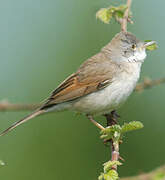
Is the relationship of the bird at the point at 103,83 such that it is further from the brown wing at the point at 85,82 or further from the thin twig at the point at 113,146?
the thin twig at the point at 113,146

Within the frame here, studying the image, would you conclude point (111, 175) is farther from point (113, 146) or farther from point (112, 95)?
point (112, 95)

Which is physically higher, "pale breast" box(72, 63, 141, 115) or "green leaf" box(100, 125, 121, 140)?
"pale breast" box(72, 63, 141, 115)

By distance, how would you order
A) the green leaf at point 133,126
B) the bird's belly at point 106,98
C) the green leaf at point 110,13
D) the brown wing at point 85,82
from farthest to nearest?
1. the brown wing at point 85,82
2. the bird's belly at point 106,98
3. the green leaf at point 110,13
4. the green leaf at point 133,126

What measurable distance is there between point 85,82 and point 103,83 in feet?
0.84

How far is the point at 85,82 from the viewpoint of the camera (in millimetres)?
5344

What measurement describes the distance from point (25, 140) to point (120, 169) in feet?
5.02

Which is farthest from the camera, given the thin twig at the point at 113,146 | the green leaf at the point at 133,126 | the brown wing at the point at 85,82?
the brown wing at the point at 85,82

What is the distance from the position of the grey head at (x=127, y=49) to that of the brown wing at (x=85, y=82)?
0.62 ft

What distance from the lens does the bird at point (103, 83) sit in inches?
200

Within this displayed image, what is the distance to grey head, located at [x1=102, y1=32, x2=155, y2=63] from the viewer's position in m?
5.30

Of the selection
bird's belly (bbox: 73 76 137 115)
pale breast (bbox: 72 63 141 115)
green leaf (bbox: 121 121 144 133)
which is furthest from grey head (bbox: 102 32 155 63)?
green leaf (bbox: 121 121 144 133)

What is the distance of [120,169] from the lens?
6.48m

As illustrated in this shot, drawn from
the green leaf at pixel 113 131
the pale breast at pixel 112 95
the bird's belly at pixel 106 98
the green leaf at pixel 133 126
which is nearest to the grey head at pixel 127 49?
the pale breast at pixel 112 95

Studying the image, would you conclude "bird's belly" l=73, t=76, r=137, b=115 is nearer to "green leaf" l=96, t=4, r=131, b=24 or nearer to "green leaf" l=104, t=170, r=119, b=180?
"green leaf" l=96, t=4, r=131, b=24
